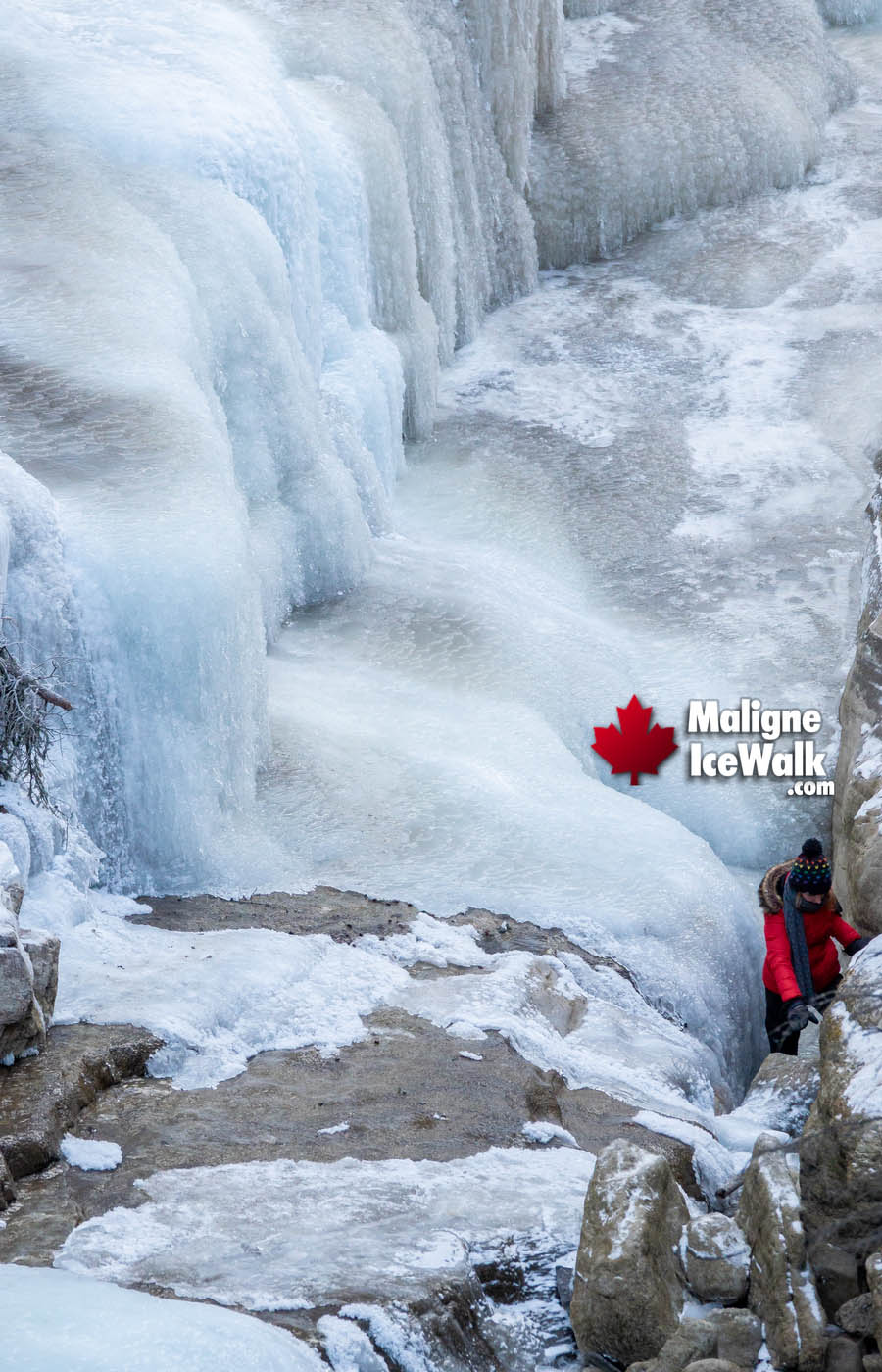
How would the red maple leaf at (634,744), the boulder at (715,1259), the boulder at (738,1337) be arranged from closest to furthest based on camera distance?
the boulder at (738,1337)
the boulder at (715,1259)
the red maple leaf at (634,744)

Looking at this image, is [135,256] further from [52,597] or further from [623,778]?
[623,778]

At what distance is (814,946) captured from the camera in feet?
20.6

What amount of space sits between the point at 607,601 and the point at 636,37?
9.44m

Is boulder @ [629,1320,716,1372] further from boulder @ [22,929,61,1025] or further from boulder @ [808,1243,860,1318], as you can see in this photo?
boulder @ [22,929,61,1025]

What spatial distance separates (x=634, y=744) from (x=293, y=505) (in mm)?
2615

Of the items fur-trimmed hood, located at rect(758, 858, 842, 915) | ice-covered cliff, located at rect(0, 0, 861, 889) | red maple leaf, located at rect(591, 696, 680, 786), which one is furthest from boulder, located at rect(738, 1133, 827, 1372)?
red maple leaf, located at rect(591, 696, 680, 786)

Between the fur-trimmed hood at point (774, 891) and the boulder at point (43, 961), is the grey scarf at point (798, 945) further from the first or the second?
the boulder at point (43, 961)

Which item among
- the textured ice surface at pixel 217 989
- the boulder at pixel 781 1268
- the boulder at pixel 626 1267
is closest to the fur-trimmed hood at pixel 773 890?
the textured ice surface at pixel 217 989

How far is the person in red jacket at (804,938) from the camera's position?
6090mm

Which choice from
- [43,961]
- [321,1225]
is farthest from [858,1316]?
[43,961]

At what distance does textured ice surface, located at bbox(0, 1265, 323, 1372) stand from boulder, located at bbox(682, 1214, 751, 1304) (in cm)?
114

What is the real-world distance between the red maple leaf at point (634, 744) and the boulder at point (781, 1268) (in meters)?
5.32

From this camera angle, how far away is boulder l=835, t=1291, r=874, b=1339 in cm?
386

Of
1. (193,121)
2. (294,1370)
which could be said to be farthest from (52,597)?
(193,121)
